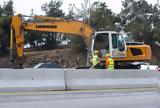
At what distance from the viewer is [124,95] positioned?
32.1 feet

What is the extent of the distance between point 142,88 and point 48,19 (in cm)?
2141

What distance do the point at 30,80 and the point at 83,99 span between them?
1.12 metres

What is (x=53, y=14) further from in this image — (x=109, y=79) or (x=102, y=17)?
(x=109, y=79)

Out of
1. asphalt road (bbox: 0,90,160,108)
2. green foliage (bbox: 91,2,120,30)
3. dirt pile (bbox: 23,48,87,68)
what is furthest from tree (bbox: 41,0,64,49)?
asphalt road (bbox: 0,90,160,108)

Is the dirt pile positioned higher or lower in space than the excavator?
lower

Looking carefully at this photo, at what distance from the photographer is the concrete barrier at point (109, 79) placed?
9.96m

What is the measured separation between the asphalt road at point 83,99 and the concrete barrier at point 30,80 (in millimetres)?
293

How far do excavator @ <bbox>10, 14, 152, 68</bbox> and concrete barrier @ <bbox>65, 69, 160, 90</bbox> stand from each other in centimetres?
1812

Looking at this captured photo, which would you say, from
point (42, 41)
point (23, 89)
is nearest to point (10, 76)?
point (23, 89)

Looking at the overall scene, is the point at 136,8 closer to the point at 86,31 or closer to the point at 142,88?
the point at 86,31

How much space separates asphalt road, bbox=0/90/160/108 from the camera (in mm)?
8328

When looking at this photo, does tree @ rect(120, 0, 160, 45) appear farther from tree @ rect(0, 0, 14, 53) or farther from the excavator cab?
the excavator cab

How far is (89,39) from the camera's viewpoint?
31312mm

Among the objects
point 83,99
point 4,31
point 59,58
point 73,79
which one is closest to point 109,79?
point 73,79
